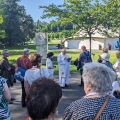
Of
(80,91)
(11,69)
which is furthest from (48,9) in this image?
(11,69)

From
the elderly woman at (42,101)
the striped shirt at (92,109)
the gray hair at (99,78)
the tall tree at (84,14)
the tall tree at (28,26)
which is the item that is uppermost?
the tall tree at (28,26)

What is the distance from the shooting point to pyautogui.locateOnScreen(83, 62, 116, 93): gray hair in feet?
8.10

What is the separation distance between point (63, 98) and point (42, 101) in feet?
21.1

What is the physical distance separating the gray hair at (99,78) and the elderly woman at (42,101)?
51cm

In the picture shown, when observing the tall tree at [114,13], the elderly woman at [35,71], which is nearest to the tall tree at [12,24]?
the tall tree at [114,13]

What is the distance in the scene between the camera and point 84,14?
54.7 feet

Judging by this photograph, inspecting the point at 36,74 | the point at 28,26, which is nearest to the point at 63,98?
the point at 36,74

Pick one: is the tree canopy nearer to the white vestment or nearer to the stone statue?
the stone statue

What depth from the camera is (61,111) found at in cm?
685

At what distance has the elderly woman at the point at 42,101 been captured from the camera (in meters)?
2.00

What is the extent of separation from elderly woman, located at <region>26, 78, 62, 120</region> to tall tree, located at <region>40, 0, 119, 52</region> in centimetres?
1465

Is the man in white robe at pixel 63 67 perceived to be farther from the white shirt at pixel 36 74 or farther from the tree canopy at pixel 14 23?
the tree canopy at pixel 14 23

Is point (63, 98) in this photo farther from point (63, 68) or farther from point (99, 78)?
point (99, 78)

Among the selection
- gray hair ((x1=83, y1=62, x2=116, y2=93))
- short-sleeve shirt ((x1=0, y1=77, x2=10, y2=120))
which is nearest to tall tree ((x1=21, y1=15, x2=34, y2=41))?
short-sleeve shirt ((x1=0, y1=77, x2=10, y2=120))
